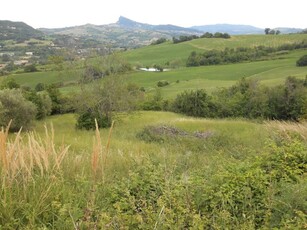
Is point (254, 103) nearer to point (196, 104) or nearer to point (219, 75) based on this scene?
point (196, 104)

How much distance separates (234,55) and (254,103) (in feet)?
178

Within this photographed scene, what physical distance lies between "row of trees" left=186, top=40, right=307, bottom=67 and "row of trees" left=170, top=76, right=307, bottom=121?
45.9 metres

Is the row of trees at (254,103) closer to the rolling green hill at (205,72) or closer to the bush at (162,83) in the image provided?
the rolling green hill at (205,72)

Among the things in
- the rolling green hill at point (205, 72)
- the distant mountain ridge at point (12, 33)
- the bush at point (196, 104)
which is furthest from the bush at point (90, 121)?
the distant mountain ridge at point (12, 33)

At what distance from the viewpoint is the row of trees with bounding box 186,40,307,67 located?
91.9 m

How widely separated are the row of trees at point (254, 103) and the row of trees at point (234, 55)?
45868 millimetres

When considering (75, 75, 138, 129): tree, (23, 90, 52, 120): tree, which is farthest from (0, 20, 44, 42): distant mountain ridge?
(75, 75, 138, 129): tree

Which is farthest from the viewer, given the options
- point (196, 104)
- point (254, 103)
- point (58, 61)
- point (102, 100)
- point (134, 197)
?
point (196, 104)

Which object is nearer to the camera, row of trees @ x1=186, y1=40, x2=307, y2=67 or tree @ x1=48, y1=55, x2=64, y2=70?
tree @ x1=48, y1=55, x2=64, y2=70

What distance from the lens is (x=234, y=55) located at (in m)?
92.9

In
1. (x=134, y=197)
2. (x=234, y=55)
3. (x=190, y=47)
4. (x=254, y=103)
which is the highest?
(x=134, y=197)

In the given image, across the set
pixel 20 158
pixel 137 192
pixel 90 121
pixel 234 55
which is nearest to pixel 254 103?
pixel 90 121

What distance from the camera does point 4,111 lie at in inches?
918

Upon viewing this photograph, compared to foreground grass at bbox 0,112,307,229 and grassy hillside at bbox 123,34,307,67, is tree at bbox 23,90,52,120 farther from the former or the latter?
grassy hillside at bbox 123,34,307,67
